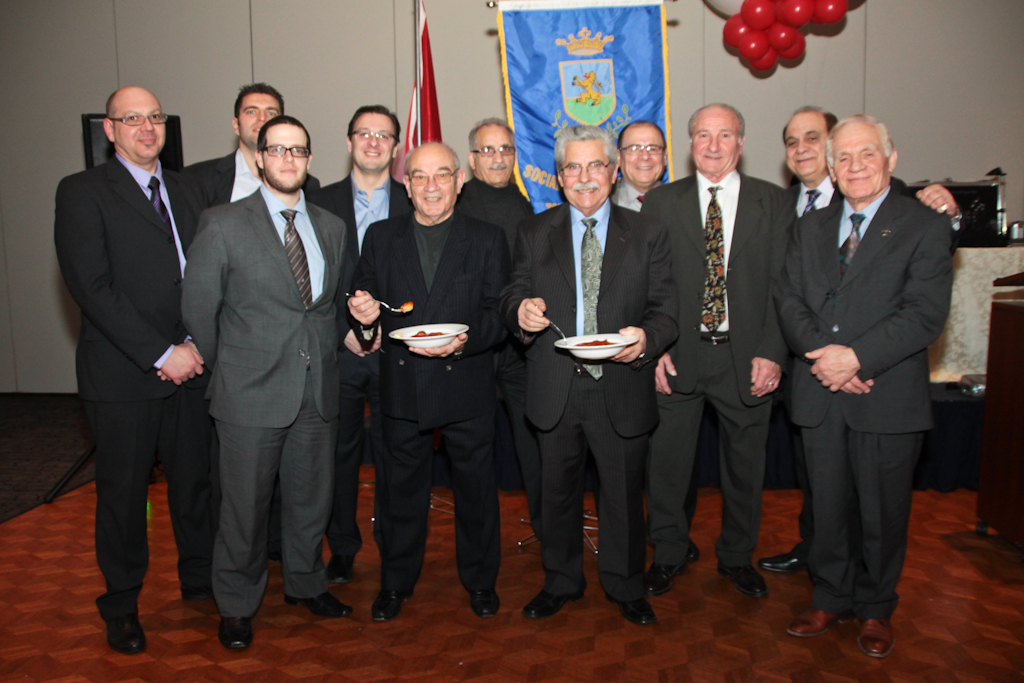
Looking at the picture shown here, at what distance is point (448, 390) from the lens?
2512 mm

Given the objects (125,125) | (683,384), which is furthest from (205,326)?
(683,384)

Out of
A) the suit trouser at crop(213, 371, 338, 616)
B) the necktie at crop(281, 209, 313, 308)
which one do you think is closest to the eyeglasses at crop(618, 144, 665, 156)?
the necktie at crop(281, 209, 313, 308)

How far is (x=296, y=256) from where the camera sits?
245 cm

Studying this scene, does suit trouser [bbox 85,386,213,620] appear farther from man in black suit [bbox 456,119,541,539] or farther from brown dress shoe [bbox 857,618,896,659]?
brown dress shoe [bbox 857,618,896,659]

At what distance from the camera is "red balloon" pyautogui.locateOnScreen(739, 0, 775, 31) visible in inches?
219

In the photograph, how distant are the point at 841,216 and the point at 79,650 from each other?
305 centimetres

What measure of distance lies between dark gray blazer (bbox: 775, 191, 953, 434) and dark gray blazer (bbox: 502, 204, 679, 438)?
0.47 metres

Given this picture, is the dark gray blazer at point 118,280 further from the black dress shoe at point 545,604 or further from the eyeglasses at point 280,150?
the black dress shoe at point 545,604

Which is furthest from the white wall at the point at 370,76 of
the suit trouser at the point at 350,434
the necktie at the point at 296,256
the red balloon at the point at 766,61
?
the necktie at the point at 296,256

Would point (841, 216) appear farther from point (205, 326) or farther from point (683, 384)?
point (205, 326)

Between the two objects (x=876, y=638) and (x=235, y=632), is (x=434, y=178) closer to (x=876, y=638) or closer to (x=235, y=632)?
(x=235, y=632)

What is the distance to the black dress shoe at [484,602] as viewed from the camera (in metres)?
2.67

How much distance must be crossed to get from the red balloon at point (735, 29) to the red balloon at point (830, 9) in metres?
0.54

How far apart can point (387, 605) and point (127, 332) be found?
135cm
